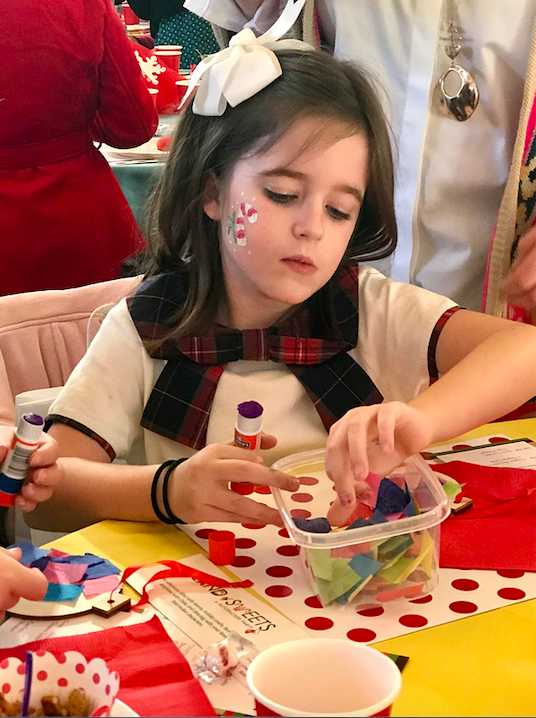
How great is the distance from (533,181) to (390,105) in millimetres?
325

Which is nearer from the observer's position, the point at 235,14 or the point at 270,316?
the point at 270,316

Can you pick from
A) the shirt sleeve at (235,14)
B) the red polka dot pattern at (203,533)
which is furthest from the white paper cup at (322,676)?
the shirt sleeve at (235,14)

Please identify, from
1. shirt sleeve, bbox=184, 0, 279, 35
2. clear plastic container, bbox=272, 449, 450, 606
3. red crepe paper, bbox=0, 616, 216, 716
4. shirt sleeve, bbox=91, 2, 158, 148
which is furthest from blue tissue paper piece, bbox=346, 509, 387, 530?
shirt sleeve, bbox=91, 2, 158, 148

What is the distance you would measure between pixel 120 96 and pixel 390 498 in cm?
177

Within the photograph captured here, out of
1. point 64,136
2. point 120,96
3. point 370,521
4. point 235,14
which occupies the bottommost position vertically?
point 370,521

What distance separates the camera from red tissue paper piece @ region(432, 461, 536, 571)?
1.01 m

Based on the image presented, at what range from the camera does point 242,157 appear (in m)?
1.39

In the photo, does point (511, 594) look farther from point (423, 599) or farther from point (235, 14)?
point (235, 14)

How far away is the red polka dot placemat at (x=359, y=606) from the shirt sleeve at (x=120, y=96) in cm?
167

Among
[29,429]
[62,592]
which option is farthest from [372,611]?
[29,429]

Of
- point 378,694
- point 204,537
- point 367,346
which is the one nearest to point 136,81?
point 367,346

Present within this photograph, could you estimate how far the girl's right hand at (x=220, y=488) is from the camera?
1.06m

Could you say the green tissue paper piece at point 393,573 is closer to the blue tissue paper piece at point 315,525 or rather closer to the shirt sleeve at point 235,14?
the blue tissue paper piece at point 315,525

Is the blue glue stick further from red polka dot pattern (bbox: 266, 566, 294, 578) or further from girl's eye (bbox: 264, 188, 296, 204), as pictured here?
girl's eye (bbox: 264, 188, 296, 204)
